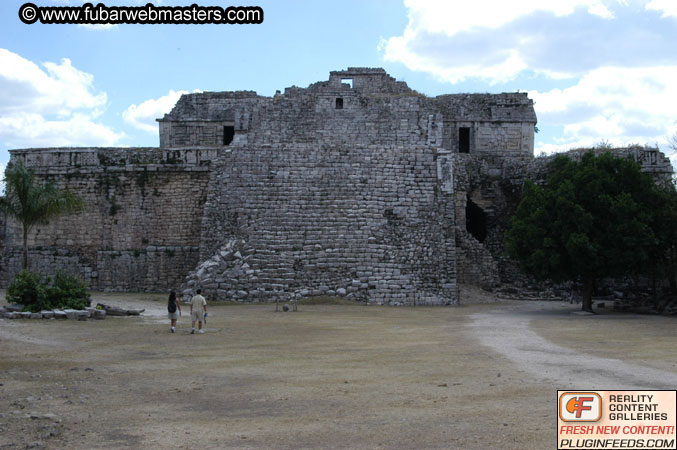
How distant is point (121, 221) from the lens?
22969 millimetres

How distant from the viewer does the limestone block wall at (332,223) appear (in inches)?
715

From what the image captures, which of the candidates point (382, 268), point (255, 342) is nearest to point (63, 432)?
point (255, 342)

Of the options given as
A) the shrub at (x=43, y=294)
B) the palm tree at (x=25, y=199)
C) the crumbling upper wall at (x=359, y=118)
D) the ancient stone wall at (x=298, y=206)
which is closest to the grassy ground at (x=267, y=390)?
the shrub at (x=43, y=294)

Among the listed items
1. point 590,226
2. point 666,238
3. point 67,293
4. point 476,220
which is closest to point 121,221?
point 67,293

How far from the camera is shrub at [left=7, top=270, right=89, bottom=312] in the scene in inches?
564

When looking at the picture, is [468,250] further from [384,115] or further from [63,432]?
[63,432]

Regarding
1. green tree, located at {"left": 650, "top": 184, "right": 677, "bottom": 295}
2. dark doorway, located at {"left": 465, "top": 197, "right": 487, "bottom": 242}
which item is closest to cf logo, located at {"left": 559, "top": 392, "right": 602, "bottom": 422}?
green tree, located at {"left": 650, "top": 184, "right": 677, "bottom": 295}

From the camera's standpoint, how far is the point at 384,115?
74.8 feet

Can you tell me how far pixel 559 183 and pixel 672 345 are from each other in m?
7.90

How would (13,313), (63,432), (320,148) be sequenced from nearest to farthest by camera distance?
(63,432) → (13,313) → (320,148)

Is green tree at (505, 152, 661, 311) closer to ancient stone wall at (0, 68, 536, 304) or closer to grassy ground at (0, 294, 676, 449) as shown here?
ancient stone wall at (0, 68, 536, 304)

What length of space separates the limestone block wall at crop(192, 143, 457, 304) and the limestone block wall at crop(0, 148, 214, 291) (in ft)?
7.23

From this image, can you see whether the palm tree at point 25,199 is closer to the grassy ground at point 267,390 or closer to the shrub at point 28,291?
the shrub at point 28,291

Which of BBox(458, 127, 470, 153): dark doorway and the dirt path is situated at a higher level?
BBox(458, 127, 470, 153): dark doorway
